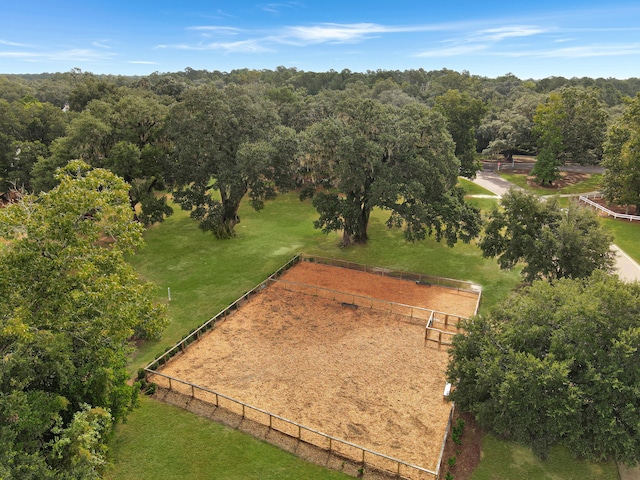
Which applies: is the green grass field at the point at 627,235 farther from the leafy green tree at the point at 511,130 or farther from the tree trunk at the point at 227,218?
the tree trunk at the point at 227,218

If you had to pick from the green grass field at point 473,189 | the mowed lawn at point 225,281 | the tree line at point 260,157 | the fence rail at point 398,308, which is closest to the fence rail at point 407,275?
the mowed lawn at point 225,281

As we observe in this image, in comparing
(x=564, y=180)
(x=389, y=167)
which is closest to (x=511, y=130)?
(x=564, y=180)

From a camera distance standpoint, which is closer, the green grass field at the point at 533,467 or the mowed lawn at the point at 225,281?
the green grass field at the point at 533,467

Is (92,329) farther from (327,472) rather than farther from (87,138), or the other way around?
(87,138)

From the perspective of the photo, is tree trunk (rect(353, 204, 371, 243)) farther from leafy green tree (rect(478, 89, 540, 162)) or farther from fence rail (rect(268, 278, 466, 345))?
leafy green tree (rect(478, 89, 540, 162))

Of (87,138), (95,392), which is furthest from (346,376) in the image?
(87,138)

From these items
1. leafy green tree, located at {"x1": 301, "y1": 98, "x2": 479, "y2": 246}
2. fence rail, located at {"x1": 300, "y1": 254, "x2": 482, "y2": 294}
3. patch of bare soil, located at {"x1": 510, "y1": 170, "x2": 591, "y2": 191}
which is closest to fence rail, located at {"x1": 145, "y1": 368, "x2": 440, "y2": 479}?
fence rail, located at {"x1": 300, "y1": 254, "x2": 482, "y2": 294}

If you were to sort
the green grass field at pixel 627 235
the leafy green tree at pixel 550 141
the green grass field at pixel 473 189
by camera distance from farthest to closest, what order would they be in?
the green grass field at pixel 473 189 < the leafy green tree at pixel 550 141 < the green grass field at pixel 627 235
